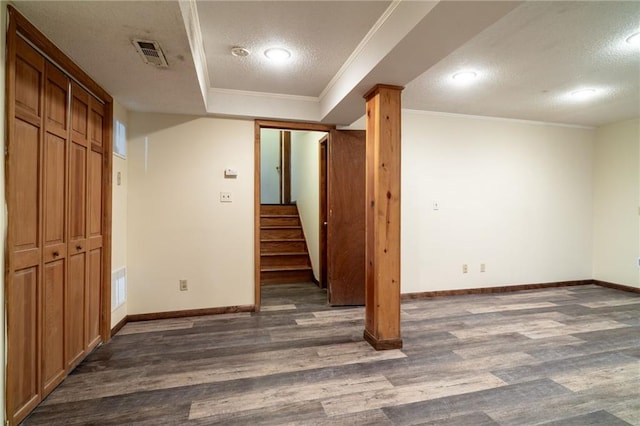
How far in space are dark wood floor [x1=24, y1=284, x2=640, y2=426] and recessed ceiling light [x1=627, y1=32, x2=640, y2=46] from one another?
2.35 metres

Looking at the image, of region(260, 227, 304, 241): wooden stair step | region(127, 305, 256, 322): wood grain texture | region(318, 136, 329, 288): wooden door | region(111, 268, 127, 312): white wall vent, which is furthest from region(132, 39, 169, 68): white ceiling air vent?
region(260, 227, 304, 241): wooden stair step

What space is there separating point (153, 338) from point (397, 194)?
2.42 m

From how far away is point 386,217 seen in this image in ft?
8.12

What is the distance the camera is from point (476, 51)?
2402mm

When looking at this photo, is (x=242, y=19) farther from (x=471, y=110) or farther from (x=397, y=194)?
(x=471, y=110)

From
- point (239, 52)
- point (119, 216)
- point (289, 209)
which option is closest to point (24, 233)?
point (119, 216)

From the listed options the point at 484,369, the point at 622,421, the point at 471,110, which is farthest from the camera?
the point at 471,110

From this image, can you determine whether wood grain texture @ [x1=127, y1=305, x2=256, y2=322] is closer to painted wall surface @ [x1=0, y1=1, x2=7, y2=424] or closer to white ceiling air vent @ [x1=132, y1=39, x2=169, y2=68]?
painted wall surface @ [x1=0, y1=1, x2=7, y2=424]

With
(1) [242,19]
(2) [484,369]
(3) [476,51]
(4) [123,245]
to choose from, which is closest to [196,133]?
(4) [123,245]

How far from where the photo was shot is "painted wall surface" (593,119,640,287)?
421 cm

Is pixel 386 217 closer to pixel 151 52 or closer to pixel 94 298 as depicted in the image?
pixel 151 52

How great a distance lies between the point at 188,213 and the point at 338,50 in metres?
2.15

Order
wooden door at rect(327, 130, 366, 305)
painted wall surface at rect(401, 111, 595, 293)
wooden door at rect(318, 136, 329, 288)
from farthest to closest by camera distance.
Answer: wooden door at rect(318, 136, 329, 288) < painted wall surface at rect(401, 111, 595, 293) < wooden door at rect(327, 130, 366, 305)

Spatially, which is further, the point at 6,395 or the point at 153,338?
the point at 153,338
